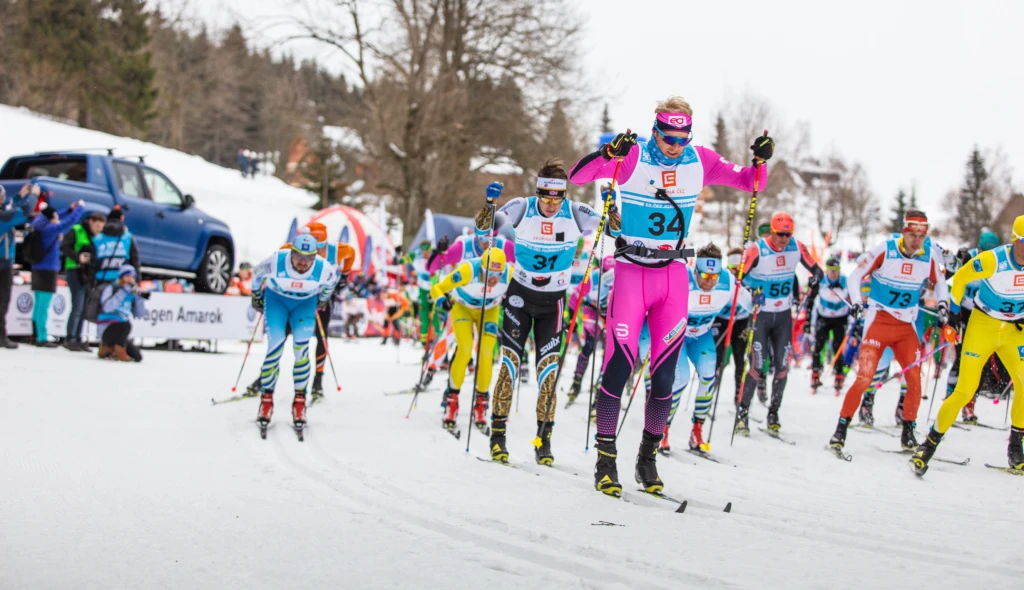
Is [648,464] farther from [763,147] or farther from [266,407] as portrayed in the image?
[266,407]

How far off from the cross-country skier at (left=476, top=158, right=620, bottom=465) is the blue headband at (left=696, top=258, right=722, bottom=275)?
5.94 feet

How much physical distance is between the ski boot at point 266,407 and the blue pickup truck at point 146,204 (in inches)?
263

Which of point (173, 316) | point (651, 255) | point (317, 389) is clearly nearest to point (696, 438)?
point (651, 255)

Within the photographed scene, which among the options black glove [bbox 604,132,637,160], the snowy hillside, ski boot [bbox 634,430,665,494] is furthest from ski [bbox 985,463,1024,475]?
the snowy hillside

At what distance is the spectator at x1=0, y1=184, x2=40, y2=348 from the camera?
10781 mm

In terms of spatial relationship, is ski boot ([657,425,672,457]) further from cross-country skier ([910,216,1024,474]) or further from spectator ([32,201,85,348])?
spectator ([32,201,85,348])

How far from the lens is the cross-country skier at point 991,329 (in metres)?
6.80

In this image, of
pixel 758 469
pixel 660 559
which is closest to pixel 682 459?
pixel 758 469

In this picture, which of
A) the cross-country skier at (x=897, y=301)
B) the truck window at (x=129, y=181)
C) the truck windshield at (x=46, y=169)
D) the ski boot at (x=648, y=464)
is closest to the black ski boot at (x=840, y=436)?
the cross-country skier at (x=897, y=301)

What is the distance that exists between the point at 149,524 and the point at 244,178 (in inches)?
1680

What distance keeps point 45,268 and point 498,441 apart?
331 inches

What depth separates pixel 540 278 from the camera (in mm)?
6742

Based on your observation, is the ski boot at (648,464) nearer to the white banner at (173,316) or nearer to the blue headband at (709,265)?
the blue headband at (709,265)

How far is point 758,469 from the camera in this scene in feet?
22.7
